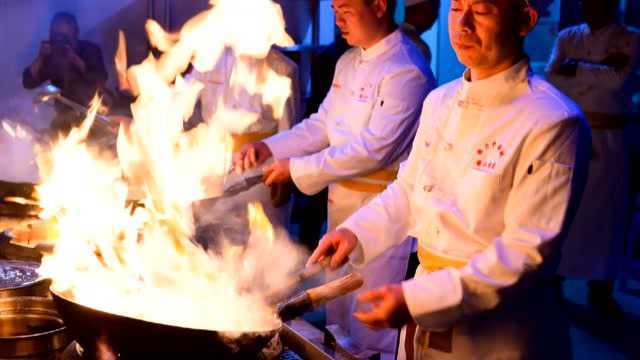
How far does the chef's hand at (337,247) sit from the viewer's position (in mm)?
2301

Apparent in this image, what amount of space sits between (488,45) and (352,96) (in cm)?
159

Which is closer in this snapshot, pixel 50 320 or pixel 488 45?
pixel 488 45

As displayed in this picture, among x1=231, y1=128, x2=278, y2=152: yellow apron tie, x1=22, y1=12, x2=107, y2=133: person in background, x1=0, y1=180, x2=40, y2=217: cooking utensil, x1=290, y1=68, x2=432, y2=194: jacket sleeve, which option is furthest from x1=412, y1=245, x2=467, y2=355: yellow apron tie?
x1=22, y1=12, x2=107, y2=133: person in background

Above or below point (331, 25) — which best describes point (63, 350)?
below

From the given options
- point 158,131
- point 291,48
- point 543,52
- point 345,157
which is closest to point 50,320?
point 158,131

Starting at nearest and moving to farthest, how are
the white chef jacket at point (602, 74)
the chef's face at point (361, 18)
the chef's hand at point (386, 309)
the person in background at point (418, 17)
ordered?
the chef's hand at point (386, 309), the chef's face at point (361, 18), the person in background at point (418, 17), the white chef jacket at point (602, 74)

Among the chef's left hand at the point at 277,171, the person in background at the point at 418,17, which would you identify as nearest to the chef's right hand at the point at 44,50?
the person in background at the point at 418,17

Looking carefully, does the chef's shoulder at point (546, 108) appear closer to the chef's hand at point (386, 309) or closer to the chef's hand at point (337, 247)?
the chef's hand at point (386, 309)

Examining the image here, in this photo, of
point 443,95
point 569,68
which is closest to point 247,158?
point 443,95

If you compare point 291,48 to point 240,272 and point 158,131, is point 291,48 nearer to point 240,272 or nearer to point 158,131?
point 158,131

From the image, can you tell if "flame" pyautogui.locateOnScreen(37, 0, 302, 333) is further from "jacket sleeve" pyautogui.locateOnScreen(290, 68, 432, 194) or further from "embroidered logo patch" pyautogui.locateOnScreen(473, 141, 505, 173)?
"embroidered logo patch" pyautogui.locateOnScreen(473, 141, 505, 173)

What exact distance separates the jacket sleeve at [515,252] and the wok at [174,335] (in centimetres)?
20

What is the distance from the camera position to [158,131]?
10.3ft

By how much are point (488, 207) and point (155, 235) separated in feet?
3.58
